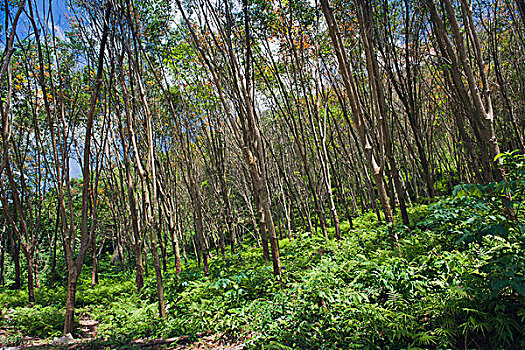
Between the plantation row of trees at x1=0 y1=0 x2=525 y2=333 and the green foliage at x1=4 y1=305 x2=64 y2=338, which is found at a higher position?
the plantation row of trees at x1=0 y1=0 x2=525 y2=333

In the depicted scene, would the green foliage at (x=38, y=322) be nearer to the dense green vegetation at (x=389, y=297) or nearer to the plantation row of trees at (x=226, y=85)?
the dense green vegetation at (x=389, y=297)

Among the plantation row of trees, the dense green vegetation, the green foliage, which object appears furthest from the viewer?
the green foliage

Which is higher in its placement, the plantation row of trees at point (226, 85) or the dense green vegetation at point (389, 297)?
the plantation row of trees at point (226, 85)

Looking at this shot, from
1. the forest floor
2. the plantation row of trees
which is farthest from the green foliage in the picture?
the plantation row of trees

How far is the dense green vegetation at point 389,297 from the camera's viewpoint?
244cm

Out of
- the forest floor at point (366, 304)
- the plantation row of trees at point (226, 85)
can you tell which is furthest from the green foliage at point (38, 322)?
the plantation row of trees at point (226, 85)

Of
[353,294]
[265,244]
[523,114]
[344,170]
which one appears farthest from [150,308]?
[344,170]

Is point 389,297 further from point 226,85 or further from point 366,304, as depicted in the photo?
point 226,85

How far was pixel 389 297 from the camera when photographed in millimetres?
3320

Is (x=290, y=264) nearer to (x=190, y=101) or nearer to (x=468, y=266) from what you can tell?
(x=468, y=266)

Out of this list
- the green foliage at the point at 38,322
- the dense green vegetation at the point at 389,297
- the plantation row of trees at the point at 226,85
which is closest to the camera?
the dense green vegetation at the point at 389,297

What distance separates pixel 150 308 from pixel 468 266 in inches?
207

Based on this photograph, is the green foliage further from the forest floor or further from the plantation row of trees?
the plantation row of trees

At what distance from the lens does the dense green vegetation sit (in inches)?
96.0
